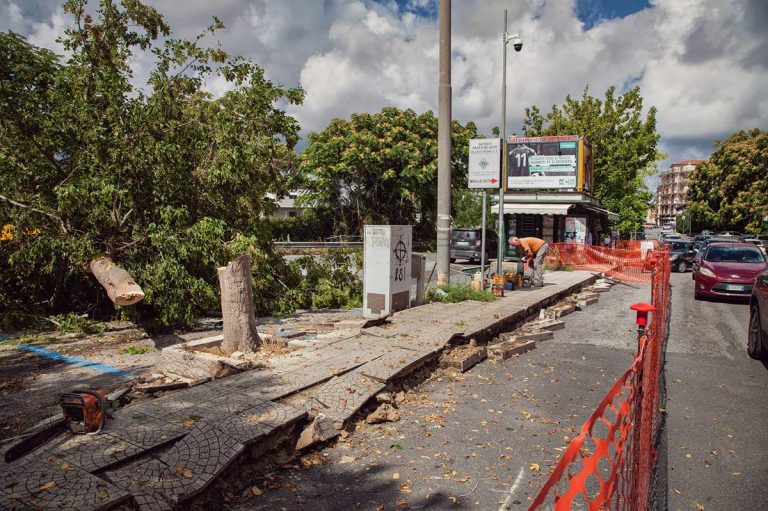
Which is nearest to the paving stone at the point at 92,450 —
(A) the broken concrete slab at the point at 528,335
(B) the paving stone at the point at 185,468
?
(B) the paving stone at the point at 185,468

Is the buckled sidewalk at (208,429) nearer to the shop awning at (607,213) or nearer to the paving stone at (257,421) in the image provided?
the paving stone at (257,421)

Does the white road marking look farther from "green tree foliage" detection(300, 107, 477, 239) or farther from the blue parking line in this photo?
"green tree foliage" detection(300, 107, 477, 239)

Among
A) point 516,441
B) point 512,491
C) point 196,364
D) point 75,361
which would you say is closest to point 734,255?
point 516,441

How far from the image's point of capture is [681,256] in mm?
21859

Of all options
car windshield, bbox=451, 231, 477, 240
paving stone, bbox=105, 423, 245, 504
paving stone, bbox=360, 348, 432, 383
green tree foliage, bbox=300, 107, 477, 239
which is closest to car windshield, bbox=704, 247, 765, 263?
car windshield, bbox=451, 231, 477, 240

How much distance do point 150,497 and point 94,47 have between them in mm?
8882

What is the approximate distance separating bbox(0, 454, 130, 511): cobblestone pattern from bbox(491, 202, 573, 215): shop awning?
20.9m

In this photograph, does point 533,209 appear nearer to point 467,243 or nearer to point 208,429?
point 467,243

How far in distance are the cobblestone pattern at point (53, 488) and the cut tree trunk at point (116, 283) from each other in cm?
378

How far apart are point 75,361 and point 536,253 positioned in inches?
461

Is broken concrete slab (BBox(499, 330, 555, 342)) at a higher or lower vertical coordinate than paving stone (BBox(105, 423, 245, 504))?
lower

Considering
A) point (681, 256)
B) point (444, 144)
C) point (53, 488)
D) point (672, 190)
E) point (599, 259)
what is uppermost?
point (672, 190)

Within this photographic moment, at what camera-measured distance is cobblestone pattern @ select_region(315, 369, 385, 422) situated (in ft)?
15.6

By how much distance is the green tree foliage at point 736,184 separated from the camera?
36.8 metres
